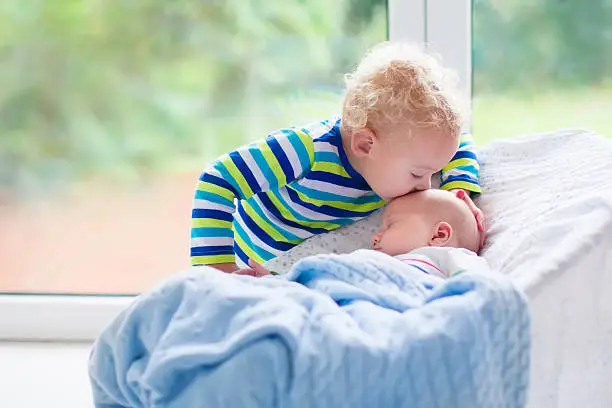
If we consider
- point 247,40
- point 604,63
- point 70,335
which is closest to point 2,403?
point 70,335

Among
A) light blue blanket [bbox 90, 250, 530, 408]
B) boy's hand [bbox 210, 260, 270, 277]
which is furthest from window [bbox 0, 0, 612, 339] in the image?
light blue blanket [bbox 90, 250, 530, 408]

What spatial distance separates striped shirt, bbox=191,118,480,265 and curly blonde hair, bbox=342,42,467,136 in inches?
3.2

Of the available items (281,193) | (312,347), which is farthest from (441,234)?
(312,347)

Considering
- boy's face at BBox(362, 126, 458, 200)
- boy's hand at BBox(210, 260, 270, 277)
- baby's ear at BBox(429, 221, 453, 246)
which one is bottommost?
boy's hand at BBox(210, 260, 270, 277)

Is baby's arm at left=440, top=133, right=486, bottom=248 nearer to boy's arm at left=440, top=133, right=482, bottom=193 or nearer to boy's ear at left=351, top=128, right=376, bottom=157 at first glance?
boy's arm at left=440, top=133, right=482, bottom=193

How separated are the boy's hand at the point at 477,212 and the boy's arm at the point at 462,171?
2 centimetres

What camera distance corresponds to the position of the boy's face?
1.21 metres

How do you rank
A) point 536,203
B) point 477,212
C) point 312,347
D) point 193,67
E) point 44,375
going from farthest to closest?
point 193,67, point 44,375, point 477,212, point 536,203, point 312,347

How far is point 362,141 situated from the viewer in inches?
49.6

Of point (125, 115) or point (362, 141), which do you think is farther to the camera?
point (125, 115)

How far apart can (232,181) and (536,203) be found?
0.42 meters

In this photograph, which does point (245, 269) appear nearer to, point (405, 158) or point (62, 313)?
point (405, 158)

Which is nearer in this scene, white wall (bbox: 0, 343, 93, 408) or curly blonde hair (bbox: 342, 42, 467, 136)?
curly blonde hair (bbox: 342, 42, 467, 136)

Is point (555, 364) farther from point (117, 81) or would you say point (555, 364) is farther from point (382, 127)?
point (117, 81)
